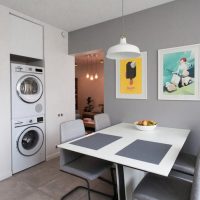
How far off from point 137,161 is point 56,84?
2.47 meters

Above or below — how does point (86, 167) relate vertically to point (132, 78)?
below

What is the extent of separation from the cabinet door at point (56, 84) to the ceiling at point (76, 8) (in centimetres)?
44

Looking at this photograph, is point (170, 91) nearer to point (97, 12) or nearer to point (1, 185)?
point (97, 12)

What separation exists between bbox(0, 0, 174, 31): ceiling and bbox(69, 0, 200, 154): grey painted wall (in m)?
0.16

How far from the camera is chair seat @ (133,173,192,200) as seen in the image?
128 cm

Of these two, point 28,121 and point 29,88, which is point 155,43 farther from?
point 28,121


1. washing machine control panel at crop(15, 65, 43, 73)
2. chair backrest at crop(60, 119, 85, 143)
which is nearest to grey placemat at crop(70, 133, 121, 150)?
chair backrest at crop(60, 119, 85, 143)

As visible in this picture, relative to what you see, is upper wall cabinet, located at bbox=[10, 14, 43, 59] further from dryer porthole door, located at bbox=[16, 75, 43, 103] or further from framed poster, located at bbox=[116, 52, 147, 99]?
framed poster, located at bbox=[116, 52, 147, 99]

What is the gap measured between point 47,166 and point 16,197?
872 mm

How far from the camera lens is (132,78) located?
8.98 feet

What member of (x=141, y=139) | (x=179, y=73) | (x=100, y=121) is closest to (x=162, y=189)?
(x=141, y=139)

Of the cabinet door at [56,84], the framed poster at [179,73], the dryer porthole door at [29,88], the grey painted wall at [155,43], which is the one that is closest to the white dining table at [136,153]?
the grey painted wall at [155,43]

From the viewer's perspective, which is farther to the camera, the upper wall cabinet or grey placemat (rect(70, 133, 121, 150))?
the upper wall cabinet

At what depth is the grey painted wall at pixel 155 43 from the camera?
2.26m
